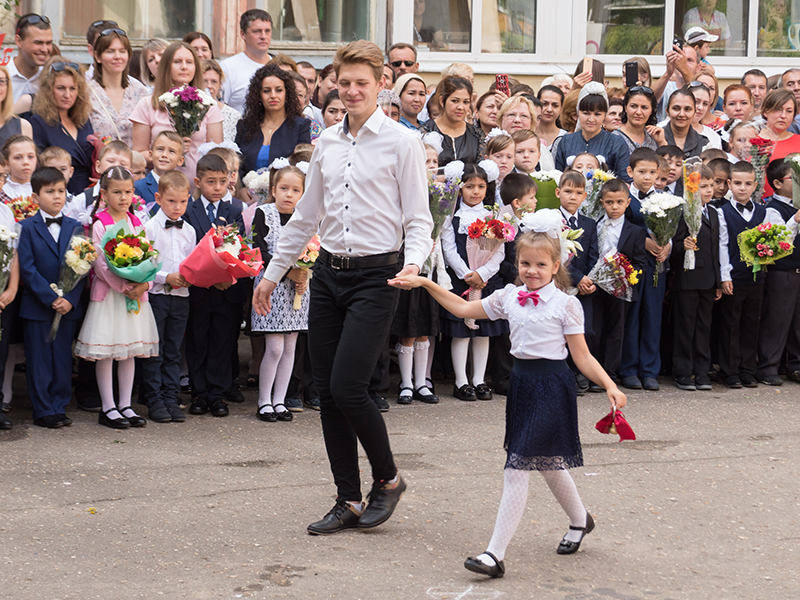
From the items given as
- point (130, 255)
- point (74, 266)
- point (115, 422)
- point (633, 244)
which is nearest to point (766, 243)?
point (633, 244)

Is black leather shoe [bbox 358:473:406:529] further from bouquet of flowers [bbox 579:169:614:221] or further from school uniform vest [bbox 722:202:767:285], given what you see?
school uniform vest [bbox 722:202:767:285]

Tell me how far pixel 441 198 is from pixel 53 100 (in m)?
3.14

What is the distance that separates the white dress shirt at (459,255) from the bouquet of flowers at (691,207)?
5.41 feet

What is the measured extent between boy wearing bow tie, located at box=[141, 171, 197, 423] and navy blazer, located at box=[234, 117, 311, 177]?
1321 millimetres

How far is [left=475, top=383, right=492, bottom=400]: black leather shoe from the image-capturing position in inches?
315

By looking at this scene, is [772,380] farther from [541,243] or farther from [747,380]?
[541,243]

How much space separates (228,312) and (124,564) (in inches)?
129

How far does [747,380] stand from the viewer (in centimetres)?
875

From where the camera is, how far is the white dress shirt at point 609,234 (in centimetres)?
836

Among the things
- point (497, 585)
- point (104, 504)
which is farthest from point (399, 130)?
point (104, 504)

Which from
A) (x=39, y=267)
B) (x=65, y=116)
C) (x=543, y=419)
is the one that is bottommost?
(x=543, y=419)

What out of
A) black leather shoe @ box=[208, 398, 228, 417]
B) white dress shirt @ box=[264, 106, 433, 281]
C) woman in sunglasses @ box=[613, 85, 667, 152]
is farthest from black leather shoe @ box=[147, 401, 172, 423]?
woman in sunglasses @ box=[613, 85, 667, 152]

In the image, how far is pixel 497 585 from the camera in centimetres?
420

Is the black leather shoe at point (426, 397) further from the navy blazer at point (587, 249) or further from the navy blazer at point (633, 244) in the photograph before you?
the navy blazer at point (633, 244)
